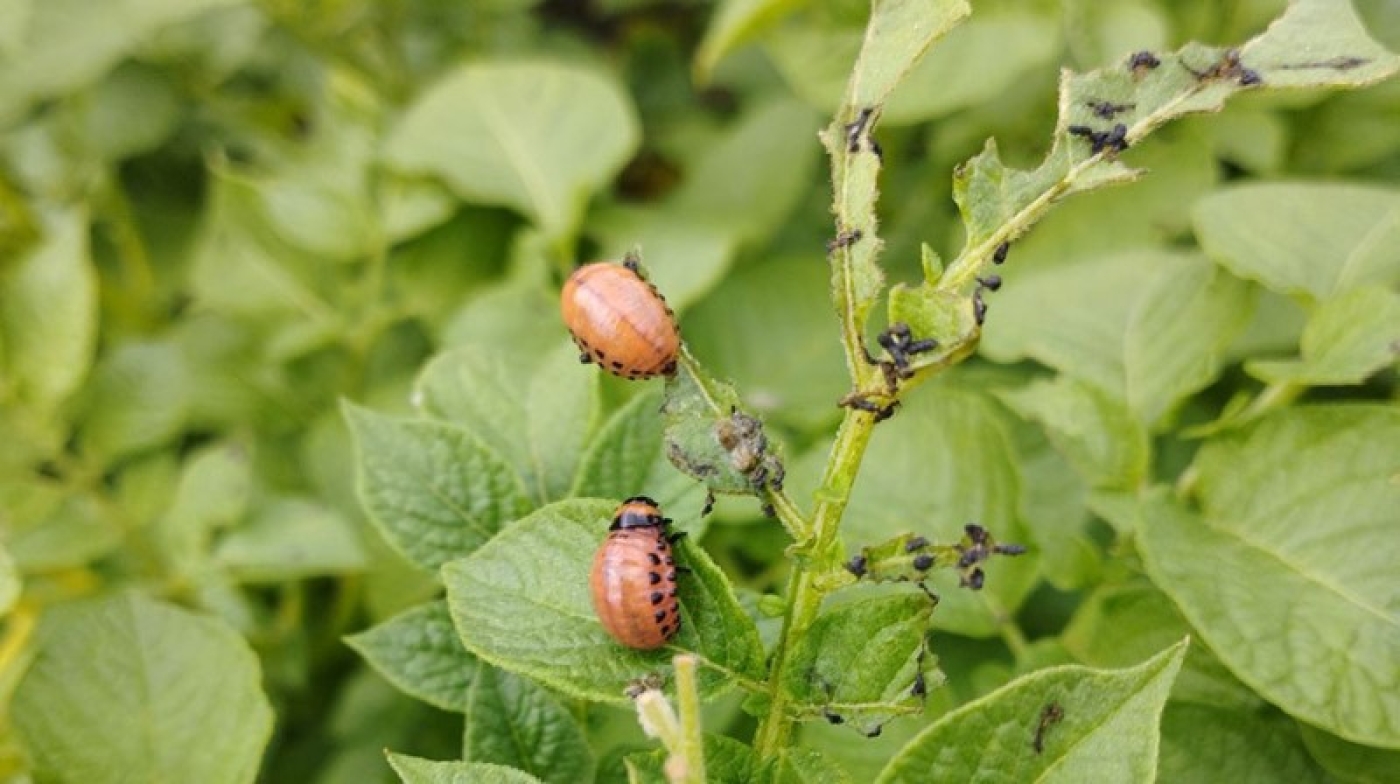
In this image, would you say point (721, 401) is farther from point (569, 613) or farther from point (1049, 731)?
point (1049, 731)

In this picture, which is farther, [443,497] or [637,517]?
[443,497]

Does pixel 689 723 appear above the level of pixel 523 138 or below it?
below

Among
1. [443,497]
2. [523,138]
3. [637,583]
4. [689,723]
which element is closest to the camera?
[689,723]

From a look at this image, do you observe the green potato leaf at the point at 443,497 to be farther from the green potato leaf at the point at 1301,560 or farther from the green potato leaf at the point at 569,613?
the green potato leaf at the point at 1301,560

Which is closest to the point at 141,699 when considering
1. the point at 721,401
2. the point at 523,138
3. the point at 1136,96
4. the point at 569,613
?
the point at 569,613

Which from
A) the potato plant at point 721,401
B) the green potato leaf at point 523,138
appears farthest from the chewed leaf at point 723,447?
the green potato leaf at point 523,138

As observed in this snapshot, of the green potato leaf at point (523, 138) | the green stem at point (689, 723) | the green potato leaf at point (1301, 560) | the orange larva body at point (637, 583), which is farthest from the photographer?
the green potato leaf at point (523, 138)
